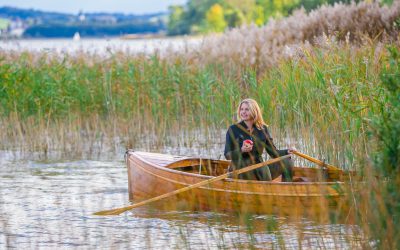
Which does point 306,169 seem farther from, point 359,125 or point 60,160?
point 60,160

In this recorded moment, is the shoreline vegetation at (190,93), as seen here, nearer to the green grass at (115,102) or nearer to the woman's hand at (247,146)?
the green grass at (115,102)

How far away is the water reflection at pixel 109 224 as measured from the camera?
8148 mm

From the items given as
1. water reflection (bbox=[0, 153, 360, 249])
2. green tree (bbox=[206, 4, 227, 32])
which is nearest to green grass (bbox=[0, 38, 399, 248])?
water reflection (bbox=[0, 153, 360, 249])

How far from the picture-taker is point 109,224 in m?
9.56

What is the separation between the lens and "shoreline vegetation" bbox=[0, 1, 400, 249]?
11.0m

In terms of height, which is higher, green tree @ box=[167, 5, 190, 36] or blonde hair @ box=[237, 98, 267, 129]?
green tree @ box=[167, 5, 190, 36]

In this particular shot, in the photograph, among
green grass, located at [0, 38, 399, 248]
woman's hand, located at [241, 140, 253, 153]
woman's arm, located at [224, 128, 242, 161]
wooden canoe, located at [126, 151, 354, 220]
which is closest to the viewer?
wooden canoe, located at [126, 151, 354, 220]

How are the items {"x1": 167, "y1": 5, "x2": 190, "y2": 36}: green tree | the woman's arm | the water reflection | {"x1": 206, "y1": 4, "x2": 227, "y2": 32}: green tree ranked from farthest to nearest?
1. {"x1": 167, "y1": 5, "x2": 190, "y2": 36}: green tree
2. {"x1": 206, "y1": 4, "x2": 227, "y2": 32}: green tree
3. the woman's arm
4. the water reflection

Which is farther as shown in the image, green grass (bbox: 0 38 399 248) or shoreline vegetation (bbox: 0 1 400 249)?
green grass (bbox: 0 38 399 248)

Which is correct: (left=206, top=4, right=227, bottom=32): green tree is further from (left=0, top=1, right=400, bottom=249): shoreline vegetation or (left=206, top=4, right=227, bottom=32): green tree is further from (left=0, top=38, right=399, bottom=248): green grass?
(left=0, top=38, right=399, bottom=248): green grass

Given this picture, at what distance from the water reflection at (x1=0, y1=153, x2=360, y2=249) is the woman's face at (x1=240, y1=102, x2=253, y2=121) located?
972mm

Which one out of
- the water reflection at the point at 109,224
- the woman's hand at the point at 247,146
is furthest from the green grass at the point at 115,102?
the woman's hand at the point at 247,146

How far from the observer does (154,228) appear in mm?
9344

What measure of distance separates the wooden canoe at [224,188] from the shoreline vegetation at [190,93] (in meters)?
1.00
